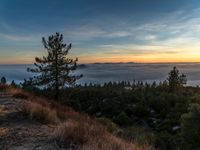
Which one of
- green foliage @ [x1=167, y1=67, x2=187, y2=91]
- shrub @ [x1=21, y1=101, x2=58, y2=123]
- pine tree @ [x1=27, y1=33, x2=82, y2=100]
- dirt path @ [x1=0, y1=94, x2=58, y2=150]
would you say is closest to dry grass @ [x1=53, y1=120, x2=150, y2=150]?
dirt path @ [x1=0, y1=94, x2=58, y2=150]

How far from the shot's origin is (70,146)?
5.15m

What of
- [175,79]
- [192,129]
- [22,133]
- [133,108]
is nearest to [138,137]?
[22,133]

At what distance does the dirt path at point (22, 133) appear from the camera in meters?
5.46

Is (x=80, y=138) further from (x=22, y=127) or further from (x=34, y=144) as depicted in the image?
(x=22, y=127)

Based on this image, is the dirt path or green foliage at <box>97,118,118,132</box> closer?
the dirt path

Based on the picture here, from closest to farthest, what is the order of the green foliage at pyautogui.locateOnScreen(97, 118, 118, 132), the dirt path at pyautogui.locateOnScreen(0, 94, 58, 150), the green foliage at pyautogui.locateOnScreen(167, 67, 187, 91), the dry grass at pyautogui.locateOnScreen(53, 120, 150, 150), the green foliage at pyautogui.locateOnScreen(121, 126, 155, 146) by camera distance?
the dry grass at pyautogui.locateOnScreen(53, 120, 150, 150), the dirt path at pyautogui.locateOnScreen(0, 94, 58, 150), the green foliage at pyautogui.locateOnScreen(121, 126, 155, 146), the green foliage at pyautogui.locateOnScreen(97, 118, 118, 132), the green foliage at pyautogui.locateOnScreen(167, 67, 187, 91)

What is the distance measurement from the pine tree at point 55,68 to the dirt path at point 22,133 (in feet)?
56.3

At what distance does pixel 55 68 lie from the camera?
84.8ft

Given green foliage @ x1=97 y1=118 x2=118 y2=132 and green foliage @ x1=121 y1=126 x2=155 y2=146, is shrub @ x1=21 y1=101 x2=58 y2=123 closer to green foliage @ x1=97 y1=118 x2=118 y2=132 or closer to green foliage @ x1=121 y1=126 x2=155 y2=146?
green foliage @ x1=121 y1=126 x2=155 y2=146

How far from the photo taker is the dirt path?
546 cm

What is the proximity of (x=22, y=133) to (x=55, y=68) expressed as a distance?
64.3 ft

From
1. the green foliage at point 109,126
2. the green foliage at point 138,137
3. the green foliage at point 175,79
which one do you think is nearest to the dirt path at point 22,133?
the green foliage at point 138,137

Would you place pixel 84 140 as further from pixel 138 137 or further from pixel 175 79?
pixel 175 79

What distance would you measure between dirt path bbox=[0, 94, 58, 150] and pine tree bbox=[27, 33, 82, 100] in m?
17.2
